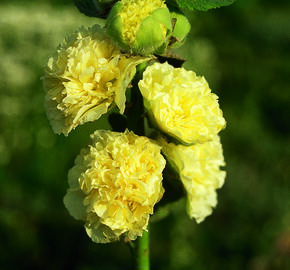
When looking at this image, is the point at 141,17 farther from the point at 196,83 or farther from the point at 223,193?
the point at 223,193

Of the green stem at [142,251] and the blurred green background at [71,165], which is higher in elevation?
the green stem at [142,251]

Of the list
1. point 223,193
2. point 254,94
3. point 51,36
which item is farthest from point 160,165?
point 254,94

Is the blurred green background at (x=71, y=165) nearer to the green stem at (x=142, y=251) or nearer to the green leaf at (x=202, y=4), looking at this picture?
the green stem at (x=142, y=251)

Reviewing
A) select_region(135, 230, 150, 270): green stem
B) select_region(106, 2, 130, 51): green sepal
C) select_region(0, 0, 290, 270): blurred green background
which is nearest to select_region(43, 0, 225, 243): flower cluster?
select_region(106, 2, 130, 51): green sepal

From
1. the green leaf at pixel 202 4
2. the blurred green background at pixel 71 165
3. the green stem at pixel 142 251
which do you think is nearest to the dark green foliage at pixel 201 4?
the green leaf at pixel 202 4

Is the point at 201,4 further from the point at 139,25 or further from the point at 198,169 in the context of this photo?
the point at 198,169

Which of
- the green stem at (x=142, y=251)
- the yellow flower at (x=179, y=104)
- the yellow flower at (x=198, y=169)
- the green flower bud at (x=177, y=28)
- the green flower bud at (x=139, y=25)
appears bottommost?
the green stem at (x=142, y=251)
